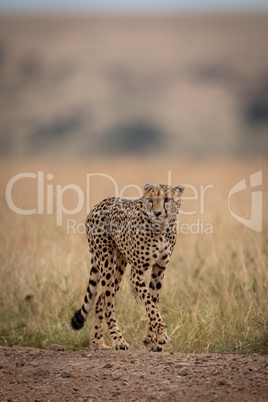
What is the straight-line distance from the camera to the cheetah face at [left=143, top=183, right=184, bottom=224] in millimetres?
4996

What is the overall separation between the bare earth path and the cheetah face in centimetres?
89

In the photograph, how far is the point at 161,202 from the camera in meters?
4.99

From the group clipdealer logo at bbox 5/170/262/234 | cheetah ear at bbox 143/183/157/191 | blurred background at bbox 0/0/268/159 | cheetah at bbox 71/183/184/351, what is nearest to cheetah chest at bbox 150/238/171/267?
cheetah at bbox 71/183/184/351

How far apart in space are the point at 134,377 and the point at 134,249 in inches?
40.1

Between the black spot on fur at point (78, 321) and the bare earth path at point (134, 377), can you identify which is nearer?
the bare earth path at point (134, 377)

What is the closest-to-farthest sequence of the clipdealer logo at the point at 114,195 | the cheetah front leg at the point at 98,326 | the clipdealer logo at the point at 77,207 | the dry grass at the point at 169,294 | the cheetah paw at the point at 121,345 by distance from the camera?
the cheetah paw at the point at 121,345 < the cheetah front leg at the point at 98,326 < the dry grass at the point at 169,294 < the clipdealer logo at the point at 114,195 < the clipdealer logo at the point at 77,207

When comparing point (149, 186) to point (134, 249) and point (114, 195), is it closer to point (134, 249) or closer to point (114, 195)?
point (134, 249)

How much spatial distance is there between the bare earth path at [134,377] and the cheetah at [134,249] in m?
0.36

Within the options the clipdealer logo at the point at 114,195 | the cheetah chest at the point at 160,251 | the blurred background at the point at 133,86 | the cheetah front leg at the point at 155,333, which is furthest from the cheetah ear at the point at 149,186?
the blurred background at the point at 133,86

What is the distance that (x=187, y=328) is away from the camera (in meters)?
5.65

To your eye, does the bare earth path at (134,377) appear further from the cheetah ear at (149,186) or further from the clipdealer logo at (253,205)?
the clipdealer logo at (253,205)

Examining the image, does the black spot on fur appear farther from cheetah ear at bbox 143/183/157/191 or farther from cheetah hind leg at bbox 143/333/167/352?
cheetah ear at bbox 143/183/157/191

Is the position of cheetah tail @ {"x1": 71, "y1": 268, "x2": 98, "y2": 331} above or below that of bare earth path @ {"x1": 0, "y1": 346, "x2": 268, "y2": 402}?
above

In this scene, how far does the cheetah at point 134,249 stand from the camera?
5023 mm
